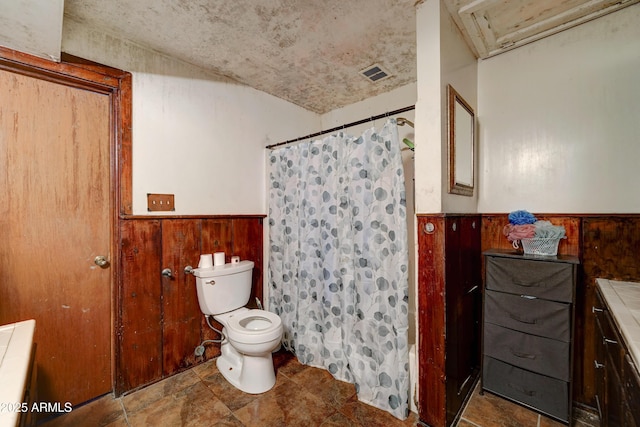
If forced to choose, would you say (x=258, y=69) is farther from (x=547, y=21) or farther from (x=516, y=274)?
(x=516, y=274)

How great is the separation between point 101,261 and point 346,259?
1.54 meters

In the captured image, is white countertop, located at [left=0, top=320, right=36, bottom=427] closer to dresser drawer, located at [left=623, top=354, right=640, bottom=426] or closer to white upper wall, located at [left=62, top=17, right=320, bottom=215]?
white upper wall, located at [left=62, top=17, right=320, bottom=215]

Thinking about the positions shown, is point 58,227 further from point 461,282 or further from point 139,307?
point 461,282

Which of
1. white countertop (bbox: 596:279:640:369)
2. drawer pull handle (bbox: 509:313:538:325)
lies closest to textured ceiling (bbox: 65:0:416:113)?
white countertop (bbox: 596:279:640:369)

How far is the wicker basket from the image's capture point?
155 centimetres

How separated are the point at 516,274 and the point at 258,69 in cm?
224

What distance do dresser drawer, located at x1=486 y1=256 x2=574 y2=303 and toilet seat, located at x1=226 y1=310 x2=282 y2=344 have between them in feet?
4.49

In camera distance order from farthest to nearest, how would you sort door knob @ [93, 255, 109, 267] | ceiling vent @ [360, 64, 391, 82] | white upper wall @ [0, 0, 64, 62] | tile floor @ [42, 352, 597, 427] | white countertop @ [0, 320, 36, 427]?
ceiling vent @ [360, 64, 391, 82], door knob @ [93, 255, 109, 267], tile floor @ [42, 352, 597, 427], white upper wall @ [0, 0, 64, 62], white countertop @ [0, 320, 36, 427]

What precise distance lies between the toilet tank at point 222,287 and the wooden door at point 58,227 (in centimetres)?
55

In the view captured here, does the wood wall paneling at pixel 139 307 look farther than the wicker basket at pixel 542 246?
Yes

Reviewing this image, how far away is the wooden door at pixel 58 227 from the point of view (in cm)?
141

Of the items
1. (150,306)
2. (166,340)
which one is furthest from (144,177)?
(166,340)

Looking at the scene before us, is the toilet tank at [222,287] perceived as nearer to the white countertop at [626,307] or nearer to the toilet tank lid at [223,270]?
the toilet tank lid at [223,270]

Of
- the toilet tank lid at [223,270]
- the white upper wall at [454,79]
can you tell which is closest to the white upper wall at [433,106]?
the white upper wall at [454,79]
